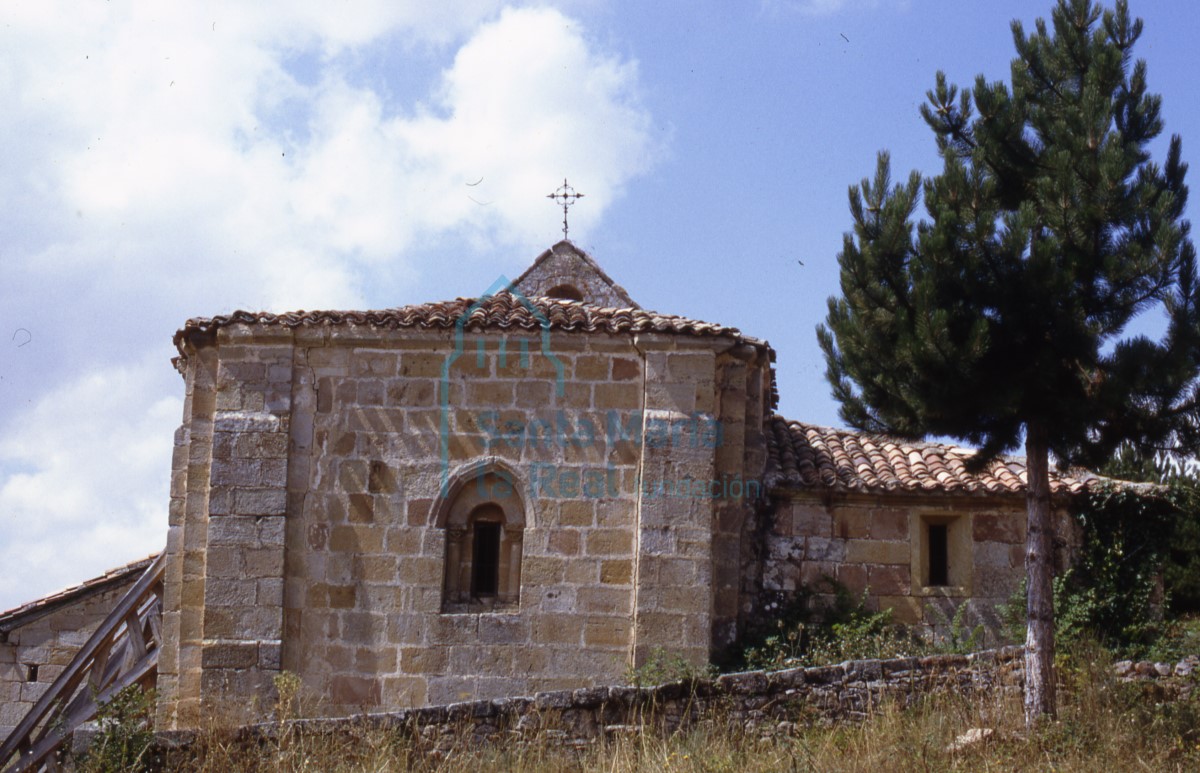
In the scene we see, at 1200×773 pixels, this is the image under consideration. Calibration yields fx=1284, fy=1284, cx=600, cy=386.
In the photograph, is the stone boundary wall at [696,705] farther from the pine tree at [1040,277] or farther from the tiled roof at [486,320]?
the tiled roof at [486,320]

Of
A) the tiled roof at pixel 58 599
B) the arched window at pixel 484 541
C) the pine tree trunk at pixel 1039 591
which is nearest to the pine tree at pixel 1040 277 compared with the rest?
the pine tree trunk at pixel 1039 591

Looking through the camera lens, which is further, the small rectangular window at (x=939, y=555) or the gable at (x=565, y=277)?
the gable at (x=565, y=277)

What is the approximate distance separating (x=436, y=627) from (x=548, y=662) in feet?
3.70

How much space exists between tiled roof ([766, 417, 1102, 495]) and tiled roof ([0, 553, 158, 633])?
28.0ft

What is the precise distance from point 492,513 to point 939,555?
4.70 m

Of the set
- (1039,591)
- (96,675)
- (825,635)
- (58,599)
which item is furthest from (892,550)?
(58,599)

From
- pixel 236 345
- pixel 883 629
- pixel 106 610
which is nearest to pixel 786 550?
pixel 883 629

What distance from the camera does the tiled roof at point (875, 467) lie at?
43.0 ft

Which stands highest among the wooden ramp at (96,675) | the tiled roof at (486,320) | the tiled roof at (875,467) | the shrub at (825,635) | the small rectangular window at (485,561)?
the tiled roof at (486,320)

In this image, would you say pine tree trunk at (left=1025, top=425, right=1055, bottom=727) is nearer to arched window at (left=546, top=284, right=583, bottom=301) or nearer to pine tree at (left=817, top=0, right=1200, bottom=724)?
pine tree at (left=817, top=0, right=1200, bottom=724)

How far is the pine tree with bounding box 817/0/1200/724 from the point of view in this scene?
9.51m

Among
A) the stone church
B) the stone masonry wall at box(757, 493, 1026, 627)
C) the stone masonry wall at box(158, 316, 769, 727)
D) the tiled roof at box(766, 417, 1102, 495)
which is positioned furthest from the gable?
the stone masonry wall at box(757, 493, 1026, 627)

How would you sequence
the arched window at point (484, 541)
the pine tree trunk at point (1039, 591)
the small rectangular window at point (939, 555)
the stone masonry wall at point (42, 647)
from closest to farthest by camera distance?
1. the pine tree trunk at point (1039, 591)
2. the arched window at point (484, 541)
3. the small rectangular window at point (939, 555)
4. the stone masonry wall at point (42, 647)

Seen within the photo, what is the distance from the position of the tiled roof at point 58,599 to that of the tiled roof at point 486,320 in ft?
18.0
